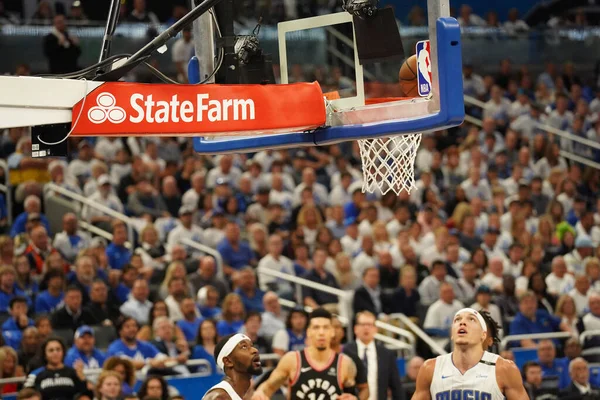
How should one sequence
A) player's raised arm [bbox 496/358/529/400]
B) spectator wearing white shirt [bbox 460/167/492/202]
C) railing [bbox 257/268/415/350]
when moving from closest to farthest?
player's raised arm [bbox 496/358/529/400]
railing [bbox 257/268/415/350]
spectator wearing white shirt [bbox 460/167/492/202]

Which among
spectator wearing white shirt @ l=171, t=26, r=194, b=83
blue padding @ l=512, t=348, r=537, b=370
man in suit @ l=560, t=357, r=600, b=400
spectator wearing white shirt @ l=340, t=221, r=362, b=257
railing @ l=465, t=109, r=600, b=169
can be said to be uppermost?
spectator wearing white shirt @ l=171, t=26, r=194, b=83

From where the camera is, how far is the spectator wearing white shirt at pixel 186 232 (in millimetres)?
13492

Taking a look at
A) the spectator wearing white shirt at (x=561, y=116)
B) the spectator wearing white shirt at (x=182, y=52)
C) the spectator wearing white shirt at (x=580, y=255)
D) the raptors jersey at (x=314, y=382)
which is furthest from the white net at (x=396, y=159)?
the spectator wearing white shirt at (x=561, y=116)

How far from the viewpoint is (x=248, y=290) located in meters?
12.4

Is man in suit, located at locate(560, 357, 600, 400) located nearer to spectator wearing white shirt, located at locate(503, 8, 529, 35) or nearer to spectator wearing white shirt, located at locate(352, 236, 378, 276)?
spectator wearing white shirt, located at locate(352, 236, 378, 276)

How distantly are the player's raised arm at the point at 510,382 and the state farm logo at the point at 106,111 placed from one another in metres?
3.29

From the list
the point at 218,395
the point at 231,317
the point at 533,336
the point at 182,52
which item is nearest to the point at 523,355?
the point at 533,336

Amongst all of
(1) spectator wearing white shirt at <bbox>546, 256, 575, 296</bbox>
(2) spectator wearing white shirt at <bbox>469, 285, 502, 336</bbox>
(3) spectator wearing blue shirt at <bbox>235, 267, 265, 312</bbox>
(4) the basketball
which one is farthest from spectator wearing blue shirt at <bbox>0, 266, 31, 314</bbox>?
(1) spectator wearing white shirt at <bbox>546, 256, 575, 296</bbox>

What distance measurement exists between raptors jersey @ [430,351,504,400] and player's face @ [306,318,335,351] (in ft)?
4.12

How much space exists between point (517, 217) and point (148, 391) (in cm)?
713

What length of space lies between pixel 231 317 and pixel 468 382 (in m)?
4.17

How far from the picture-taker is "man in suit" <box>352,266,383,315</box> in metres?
12.4

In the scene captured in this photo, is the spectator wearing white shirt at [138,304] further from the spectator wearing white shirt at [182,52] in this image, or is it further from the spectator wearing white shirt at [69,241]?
the spectator wearing white shirt at [182,52]

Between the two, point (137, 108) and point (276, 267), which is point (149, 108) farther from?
point (276, 267)
